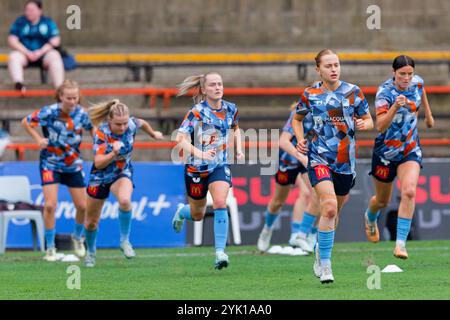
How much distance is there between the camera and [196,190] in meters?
12.4

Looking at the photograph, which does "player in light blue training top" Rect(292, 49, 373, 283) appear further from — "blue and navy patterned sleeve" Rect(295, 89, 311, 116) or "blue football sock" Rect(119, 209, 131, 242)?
"blue football sock" Rect(119, 209, 131, 242)

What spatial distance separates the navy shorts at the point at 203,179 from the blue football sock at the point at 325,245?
71.2 inches

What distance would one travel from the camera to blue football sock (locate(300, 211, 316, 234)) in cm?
1483

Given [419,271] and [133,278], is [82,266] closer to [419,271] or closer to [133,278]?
[133,278]

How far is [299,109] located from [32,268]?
4.06 meters

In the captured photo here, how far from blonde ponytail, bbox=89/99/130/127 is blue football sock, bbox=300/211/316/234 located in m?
2.65

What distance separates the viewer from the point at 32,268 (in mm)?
13562

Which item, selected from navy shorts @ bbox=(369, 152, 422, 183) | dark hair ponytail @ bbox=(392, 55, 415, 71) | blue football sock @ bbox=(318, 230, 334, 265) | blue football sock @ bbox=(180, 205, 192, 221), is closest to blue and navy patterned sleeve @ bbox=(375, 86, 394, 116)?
dark hair ponytail @ bbox=(392, 55, 415, 71)

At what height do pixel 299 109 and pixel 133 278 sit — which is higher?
pixel 299 109

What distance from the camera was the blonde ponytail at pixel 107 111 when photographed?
44.3ft

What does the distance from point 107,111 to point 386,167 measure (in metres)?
3.16
